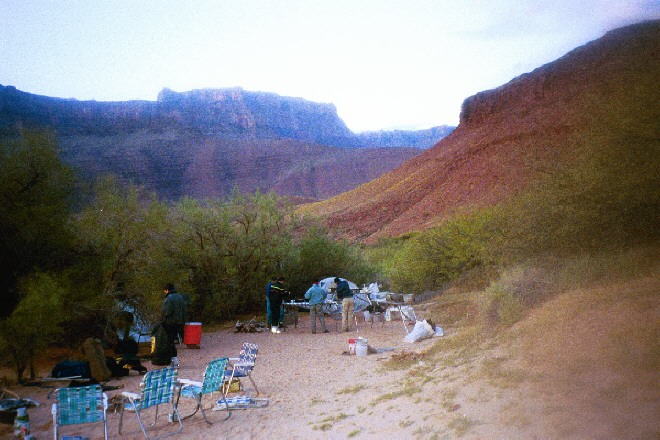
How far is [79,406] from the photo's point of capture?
20.9ft

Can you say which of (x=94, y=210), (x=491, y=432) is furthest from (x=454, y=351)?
(x=94, y=210)

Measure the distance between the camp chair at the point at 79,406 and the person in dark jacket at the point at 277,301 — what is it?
33.7ft

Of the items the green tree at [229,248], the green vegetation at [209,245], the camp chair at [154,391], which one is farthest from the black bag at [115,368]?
the green tree at [229,248]

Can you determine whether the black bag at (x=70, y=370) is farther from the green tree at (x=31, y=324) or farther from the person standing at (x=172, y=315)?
the person standing at (x=172, y=315)

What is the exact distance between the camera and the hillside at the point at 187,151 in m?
82.4

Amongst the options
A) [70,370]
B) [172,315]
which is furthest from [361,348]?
[70,370]

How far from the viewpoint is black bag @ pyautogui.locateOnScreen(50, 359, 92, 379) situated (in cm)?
923

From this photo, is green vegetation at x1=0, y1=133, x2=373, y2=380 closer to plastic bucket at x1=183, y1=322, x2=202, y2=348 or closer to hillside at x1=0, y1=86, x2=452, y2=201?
plastic bucket at x1=183, y1=322, x2=202, y2=348

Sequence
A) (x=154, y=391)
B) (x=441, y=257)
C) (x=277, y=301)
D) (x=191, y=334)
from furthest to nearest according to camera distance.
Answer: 1. (x=441, y=257)
2. (x=277, y=301)
3. (x=191, y=334)
4. (x=154, y=391)

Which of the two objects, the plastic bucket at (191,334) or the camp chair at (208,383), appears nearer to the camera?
the camp chair at (208,383)

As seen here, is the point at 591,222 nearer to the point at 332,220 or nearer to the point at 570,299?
the point at 570,299

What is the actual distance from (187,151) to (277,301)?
82.0 metres

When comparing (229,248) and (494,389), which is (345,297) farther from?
(494,389)

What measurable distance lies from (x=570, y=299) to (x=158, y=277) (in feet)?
35.1
